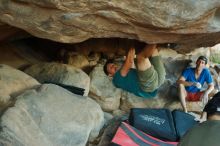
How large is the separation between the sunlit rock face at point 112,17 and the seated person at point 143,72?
1.64ft

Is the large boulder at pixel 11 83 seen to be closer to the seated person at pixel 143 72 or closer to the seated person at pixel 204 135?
the seated person at pixel 143 72

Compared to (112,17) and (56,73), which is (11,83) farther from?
(112,17)

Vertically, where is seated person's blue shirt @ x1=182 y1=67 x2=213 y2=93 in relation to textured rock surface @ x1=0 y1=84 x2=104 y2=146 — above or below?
above

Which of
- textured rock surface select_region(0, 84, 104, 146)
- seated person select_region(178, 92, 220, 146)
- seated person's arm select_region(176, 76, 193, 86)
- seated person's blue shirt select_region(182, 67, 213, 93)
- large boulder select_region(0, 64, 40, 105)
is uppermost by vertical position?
seated person select_region(178, 92, 220, 146)

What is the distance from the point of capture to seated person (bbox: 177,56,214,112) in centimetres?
546

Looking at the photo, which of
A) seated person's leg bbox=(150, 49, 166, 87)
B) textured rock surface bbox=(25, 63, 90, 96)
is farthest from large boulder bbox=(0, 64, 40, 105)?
seated person's leg bbox=(150, 49, 166, 87)

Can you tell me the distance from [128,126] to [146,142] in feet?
0.81

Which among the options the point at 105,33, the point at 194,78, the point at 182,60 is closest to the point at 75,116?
the point at 105,33

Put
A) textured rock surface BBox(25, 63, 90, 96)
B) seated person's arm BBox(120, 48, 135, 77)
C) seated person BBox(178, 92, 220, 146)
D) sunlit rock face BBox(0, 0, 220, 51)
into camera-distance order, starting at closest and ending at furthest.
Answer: seated person BBox(178, 92, 220, 146), sunlit rock face BBox(0, 0, 220, 51), seated person's arm BBox(120, 48, 135, 77), textured rock surface BBox(25, 63, 90, 96)

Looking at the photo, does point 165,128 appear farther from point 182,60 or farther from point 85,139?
point 182,60

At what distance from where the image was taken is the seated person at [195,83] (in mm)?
5457

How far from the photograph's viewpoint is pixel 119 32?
9.92ft

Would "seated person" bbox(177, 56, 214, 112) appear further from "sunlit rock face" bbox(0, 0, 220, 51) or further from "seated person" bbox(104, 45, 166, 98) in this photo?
"sunlit rock face" bbox(0, 0, 220, 51)

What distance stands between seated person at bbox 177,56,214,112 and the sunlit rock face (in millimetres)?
2509
